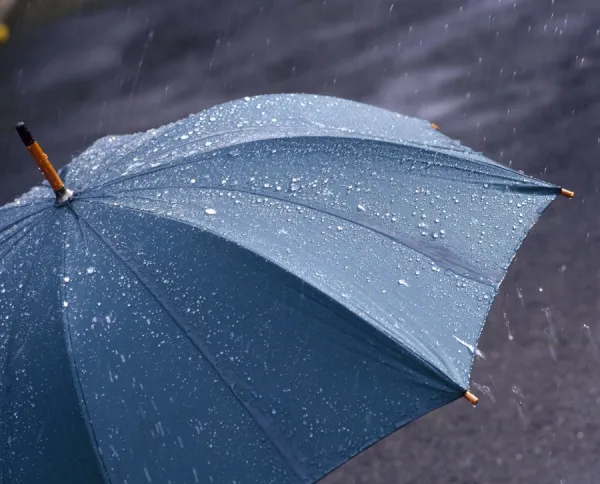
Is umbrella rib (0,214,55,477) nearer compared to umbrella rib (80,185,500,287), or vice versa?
umbrella rib (0,214,55,477)

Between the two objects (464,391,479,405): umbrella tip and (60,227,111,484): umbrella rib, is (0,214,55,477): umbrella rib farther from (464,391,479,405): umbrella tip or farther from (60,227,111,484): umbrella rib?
(464,391,479,405): umbrella tip

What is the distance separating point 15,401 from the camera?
2.46m

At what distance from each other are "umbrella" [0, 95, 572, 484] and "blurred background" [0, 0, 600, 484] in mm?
1708

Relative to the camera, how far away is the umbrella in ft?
7.67

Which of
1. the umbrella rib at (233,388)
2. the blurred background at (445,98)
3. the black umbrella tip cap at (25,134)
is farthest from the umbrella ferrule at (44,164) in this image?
the blurred background at (445,98)

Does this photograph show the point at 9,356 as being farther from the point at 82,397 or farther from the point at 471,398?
the point at 471,398

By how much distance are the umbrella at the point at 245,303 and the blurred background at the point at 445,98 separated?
171 cm

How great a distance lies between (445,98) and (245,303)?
4.29 m

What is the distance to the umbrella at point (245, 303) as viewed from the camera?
7.67 ft

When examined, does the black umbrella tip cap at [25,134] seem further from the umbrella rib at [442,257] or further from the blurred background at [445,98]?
the blurred background at [445,98]

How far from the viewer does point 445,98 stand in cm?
633

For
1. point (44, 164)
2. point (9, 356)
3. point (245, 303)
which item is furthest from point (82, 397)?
point (44, 164)

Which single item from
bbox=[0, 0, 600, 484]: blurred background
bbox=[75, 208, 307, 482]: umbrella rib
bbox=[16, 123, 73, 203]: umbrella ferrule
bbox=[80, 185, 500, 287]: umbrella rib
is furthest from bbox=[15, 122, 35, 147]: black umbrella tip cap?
bbox=[0, 0, 600, 484]: blurred background

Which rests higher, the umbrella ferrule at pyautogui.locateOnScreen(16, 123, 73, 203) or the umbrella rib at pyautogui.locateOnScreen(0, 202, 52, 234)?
the umbrella rib at pyautogui.locateOnScreen(0, 202, 52, 234)
